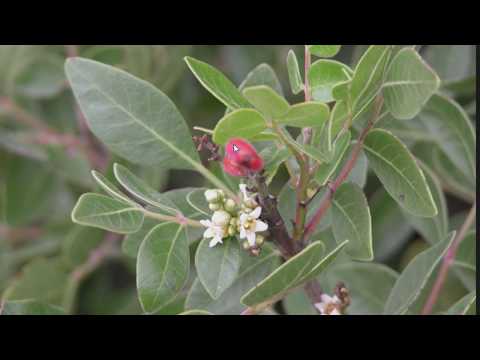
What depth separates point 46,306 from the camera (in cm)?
174

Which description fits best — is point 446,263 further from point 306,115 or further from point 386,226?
point 306,115

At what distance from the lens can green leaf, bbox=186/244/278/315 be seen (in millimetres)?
1649

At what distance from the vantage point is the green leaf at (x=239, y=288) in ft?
5.41

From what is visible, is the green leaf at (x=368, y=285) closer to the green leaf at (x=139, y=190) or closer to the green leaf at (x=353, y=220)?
the green leaf at (x=353, y=220)

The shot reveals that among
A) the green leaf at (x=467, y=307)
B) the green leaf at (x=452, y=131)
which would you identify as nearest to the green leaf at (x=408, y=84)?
the green leaf at (x=467, y=307)

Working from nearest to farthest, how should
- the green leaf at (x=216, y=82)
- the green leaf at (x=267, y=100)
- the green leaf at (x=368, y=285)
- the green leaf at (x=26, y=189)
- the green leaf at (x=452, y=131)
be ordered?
the green leaf at (x=267, y=100), the green leaf at (x=216, y=82), the green leaf at (x=452, y=131), the green leaf at (x=368, y=285), the green leaf at (x=26, y=189)

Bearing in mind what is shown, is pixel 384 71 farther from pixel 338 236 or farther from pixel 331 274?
pixel 331 274

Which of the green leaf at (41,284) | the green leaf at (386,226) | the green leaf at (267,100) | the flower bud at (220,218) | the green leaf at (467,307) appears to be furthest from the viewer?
the green leaf at (386,226)

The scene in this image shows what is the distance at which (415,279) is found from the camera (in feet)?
5.62

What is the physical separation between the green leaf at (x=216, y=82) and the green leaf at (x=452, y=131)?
71 cm

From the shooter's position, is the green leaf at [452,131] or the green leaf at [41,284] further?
the green leaf at [41,284]

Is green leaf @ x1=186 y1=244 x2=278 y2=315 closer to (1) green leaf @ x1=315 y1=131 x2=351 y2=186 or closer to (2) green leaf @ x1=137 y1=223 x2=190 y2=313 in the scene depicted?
(2) green leaf @ x1=137 y1=223 x2=190 y2=313

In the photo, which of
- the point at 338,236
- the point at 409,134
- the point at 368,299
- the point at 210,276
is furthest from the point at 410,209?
the point at 409,134

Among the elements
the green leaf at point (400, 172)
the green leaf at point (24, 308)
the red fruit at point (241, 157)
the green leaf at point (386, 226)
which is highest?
the red fruit at point (241, 157)
